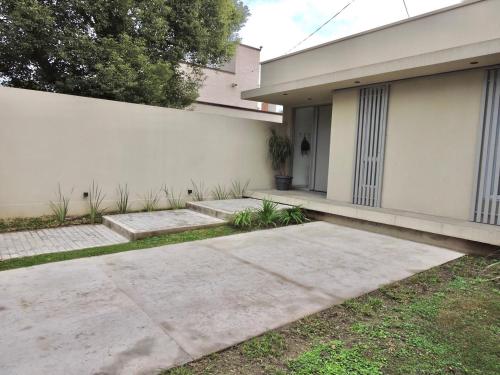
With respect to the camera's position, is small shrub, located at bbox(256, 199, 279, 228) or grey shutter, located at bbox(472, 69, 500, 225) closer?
grey shutter, located at bbox(472, 69, 500, 225)

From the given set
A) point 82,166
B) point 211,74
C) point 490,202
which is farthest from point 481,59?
point 211,74

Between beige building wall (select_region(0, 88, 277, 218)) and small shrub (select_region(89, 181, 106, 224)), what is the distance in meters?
0.10

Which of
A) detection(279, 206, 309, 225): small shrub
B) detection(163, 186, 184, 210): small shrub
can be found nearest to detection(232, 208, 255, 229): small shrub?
detection(279, 206, 309, 225): small shrub

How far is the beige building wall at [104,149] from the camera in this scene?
5730 millimetres

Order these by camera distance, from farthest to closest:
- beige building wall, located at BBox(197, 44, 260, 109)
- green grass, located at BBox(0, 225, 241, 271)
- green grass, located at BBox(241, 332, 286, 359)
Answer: beige building wall, located at BBox(197, 44, 260, 109), green grass, located at BBox(0, 225, 241, 271), green grass, located at BBox(241, 332, 286, 359)

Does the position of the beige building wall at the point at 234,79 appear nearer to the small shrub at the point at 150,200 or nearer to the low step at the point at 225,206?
the low step at the point at 225,206

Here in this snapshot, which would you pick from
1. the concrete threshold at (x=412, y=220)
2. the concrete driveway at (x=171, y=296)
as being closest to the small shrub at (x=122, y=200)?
the concrete driveway at (x=171, y=296)

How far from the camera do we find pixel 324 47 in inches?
306

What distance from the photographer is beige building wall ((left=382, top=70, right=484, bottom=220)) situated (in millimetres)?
5473

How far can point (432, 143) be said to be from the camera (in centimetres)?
593

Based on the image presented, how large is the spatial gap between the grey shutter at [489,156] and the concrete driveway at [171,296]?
105 cm

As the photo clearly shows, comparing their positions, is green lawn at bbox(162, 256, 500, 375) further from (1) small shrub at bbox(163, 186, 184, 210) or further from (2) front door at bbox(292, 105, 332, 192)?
(2) front door at bbox(292, 105, 332, 192)

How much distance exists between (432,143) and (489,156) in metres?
0.92

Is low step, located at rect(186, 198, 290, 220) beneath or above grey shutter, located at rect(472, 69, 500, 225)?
beneath
